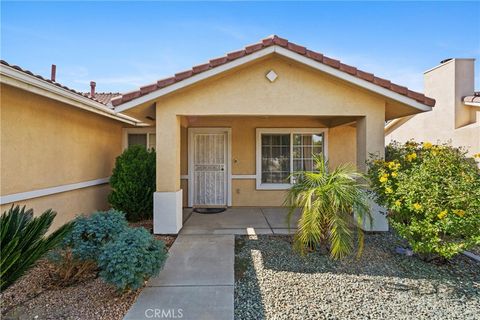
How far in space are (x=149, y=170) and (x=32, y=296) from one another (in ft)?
15.0

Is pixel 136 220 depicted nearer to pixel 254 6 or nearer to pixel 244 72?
pixel 244 72

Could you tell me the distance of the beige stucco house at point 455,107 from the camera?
1068 cm

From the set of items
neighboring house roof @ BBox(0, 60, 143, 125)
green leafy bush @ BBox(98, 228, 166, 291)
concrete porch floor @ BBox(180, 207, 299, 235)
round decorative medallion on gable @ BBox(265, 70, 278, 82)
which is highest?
round decorative medallion on gable @ BBox(265, 70, 278, 82)

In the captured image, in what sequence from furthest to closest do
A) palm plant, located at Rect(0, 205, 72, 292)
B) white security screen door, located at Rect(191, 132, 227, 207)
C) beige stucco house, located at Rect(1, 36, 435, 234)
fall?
white security screen door, located at Rect(191, 132, 227, 207) < beige stucco house, located at Rect(1, 36, 435, 234) < palm plant, located at Rect(0, 205, 72, 292)

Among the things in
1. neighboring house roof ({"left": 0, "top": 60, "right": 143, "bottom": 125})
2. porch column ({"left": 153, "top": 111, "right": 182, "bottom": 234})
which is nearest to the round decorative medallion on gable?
porch column ({"left": 153, "top": 111, "right": 182, "bottom": 234})

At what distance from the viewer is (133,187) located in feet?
25.3

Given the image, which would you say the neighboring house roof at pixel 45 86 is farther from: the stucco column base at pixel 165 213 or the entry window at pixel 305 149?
the entry window at pixel 305 149

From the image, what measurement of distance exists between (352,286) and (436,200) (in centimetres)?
214

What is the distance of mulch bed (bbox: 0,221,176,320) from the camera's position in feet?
11.1

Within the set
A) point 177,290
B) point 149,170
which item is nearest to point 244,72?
point 149,170

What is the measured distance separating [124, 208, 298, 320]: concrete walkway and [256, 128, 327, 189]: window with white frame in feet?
8.32

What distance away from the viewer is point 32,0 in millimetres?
6145

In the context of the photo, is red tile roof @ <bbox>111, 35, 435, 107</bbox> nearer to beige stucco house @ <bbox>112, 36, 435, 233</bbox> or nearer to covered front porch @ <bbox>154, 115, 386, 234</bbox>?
beige stucco house @ <bbox>112, 36, 435, 233</bbox>

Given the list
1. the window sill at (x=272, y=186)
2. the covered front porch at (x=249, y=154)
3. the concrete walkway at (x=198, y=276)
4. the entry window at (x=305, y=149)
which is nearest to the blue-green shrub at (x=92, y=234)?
the concrete walkway at (x=198, y=276)
